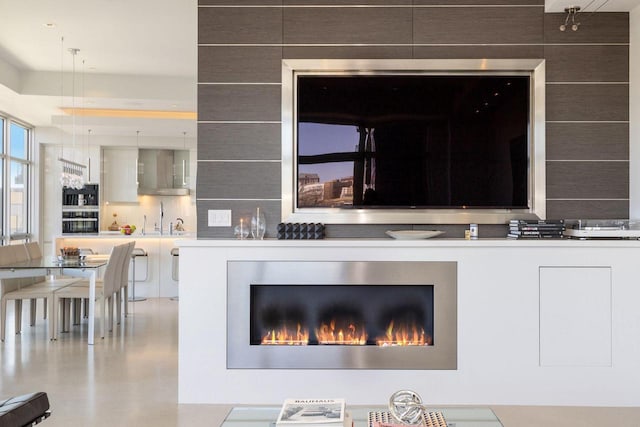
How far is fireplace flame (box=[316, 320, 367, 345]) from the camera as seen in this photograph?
3.36 metres

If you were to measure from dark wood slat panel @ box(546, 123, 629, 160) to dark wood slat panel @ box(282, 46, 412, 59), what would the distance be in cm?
107

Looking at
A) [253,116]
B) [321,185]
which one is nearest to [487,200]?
[321,185]

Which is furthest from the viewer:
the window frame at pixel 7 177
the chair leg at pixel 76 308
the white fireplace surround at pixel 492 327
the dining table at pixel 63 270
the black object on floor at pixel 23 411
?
the window frame at pixel 7 177

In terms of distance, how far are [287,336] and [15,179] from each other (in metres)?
7.31

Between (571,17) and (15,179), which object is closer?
(571,17)

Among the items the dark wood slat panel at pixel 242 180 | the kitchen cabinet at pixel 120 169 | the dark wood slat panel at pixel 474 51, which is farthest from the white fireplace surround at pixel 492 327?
the kitchen cabinet at pixel 120 169

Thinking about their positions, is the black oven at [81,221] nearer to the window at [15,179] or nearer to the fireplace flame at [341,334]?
the window at [15,179]

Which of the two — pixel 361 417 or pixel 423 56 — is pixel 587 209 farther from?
pixel 361 417

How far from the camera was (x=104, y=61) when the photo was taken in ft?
21.3

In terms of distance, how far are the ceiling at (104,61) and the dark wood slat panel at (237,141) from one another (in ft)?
5.39

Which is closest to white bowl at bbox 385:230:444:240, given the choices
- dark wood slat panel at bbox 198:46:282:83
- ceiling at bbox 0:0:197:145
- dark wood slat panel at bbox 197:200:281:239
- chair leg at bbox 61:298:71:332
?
dark wood slat panel at bbox 197:200:281:239

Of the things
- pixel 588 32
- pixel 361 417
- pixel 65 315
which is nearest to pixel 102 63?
pixel 65 315

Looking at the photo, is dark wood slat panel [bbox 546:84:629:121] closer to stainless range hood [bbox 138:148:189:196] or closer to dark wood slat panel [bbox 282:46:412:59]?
dark wood slat panel [bbox 282:46:412:59]

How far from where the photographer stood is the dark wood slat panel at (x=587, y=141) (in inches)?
141
